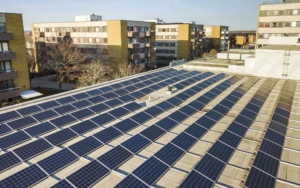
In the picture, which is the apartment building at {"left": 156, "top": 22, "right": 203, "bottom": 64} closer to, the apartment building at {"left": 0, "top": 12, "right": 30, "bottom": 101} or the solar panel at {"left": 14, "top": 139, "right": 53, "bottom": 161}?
the apartment building at {"left": 0, "top": 12, "right": 30, "bottom": 101}

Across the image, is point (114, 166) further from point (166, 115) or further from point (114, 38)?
point (114, 38)

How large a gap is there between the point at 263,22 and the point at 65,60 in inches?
2245

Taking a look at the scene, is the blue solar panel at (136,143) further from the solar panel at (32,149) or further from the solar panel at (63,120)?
the solar panel at (63,120)

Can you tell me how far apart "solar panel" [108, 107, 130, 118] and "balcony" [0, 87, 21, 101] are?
100ft

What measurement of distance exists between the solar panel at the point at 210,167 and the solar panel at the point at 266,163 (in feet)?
5.50

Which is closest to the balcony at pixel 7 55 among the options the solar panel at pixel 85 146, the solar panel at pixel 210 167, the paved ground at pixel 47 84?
the paved ground at pixel 47 84

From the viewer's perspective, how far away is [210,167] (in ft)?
35.4

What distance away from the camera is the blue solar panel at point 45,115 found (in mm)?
16545

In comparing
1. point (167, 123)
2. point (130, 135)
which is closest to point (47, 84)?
point (167, 123)

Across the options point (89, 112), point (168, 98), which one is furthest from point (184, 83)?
point (89, 112)

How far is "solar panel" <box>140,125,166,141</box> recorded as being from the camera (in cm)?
1402

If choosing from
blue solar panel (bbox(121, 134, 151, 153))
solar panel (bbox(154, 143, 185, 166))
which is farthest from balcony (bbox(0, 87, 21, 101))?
solar panel (bbox(154, 143, 185, 166))

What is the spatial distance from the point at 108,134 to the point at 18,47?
37.2 meters

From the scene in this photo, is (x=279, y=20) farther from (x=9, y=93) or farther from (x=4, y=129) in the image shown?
(x=4, y=129)
